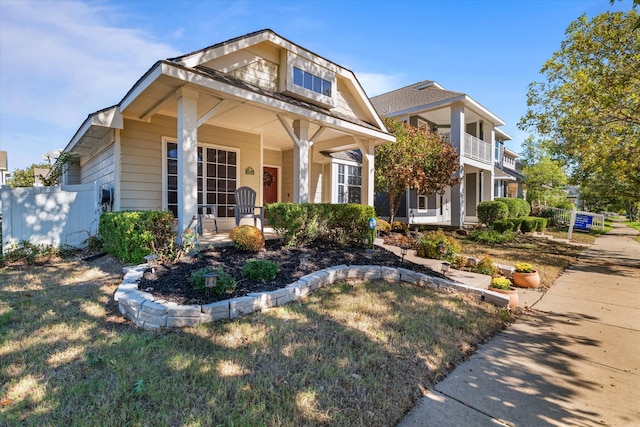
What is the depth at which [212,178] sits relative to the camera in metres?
7.98

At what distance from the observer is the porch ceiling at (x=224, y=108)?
204 inches

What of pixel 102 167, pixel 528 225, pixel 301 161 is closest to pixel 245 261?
pixel 301 161

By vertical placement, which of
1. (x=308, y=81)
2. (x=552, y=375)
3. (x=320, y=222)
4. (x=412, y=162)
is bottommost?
(x=552, y=375)

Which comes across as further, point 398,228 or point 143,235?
point 398,228

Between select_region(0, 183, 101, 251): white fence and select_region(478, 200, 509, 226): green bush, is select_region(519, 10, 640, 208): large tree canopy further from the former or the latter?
select_region(0, 183, 101, 251): white fence

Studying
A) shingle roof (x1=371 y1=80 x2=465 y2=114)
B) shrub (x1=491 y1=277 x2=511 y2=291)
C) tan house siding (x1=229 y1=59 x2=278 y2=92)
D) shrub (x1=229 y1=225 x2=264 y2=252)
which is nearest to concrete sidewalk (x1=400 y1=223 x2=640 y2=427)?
shrub (x1=491 y1=277 x2=511 y2=291)

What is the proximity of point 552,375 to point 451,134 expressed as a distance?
487 inches

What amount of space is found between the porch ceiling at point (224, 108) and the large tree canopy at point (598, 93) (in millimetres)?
4988

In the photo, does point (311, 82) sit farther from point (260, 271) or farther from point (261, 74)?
point (260, 271)

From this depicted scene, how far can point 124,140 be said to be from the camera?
648cm

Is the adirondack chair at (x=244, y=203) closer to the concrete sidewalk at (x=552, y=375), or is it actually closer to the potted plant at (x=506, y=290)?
the potted plant at (x=506, y=290)

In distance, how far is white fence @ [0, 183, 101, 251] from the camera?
19.7 feet

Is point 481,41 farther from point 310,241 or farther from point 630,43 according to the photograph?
point 310,241

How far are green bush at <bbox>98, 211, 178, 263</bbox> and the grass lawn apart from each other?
33.5 inches
